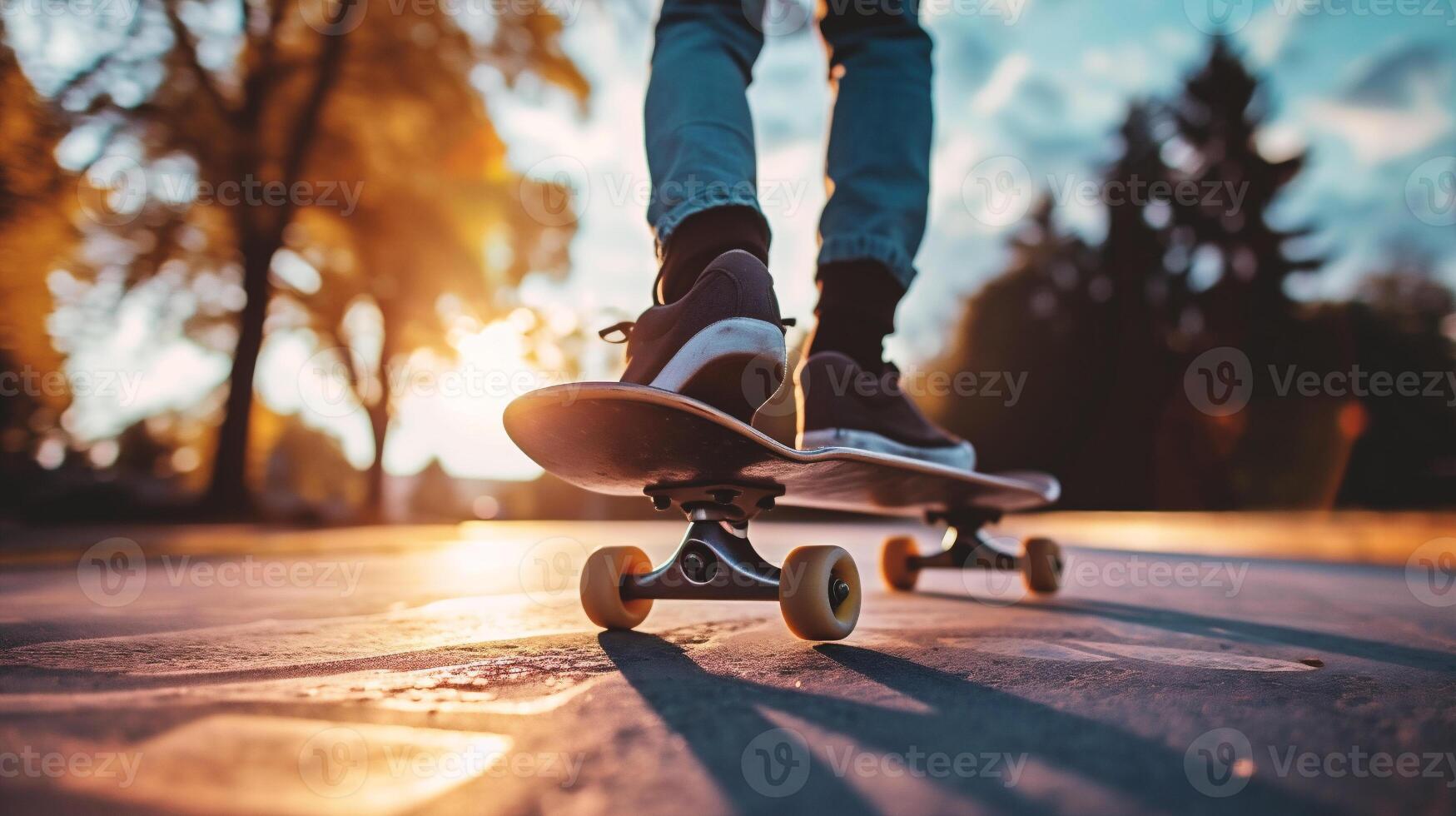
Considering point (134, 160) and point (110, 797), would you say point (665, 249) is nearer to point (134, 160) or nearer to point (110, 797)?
point (110, 797)

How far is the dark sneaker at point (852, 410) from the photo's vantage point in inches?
78.9

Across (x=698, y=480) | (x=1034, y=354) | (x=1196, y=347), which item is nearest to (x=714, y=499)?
(x=698, y=480)

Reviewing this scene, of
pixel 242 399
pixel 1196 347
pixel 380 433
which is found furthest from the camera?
pixel 1196 347

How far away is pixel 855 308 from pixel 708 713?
4.21 feet

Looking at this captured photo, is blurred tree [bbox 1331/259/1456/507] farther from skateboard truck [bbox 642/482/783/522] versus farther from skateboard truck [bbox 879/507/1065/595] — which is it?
skateboard truck [bbox 642/482/783/522]

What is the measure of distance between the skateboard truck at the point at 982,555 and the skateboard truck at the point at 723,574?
1366 mm

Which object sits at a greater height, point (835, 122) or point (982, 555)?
point (835, 122)

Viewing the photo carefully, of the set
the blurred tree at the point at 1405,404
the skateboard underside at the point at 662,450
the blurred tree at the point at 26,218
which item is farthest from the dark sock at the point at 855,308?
the blurred tree at the point at 1405,404

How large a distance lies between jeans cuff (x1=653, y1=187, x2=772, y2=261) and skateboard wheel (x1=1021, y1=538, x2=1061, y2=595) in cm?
185

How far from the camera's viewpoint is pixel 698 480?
1737 millimetres

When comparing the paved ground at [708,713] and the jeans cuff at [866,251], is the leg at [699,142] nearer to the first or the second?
the jeans cuff at [866,251]

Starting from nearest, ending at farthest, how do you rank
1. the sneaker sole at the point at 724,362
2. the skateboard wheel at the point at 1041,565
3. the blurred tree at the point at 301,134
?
the sneaker sole at the point at 724,362, the skateboard wheel at the point at 1041,565, the blurred tree at the point at 301,134

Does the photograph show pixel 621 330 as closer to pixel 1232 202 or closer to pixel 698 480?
pixel 698 480

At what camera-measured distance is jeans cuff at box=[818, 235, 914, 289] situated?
2068 mm
